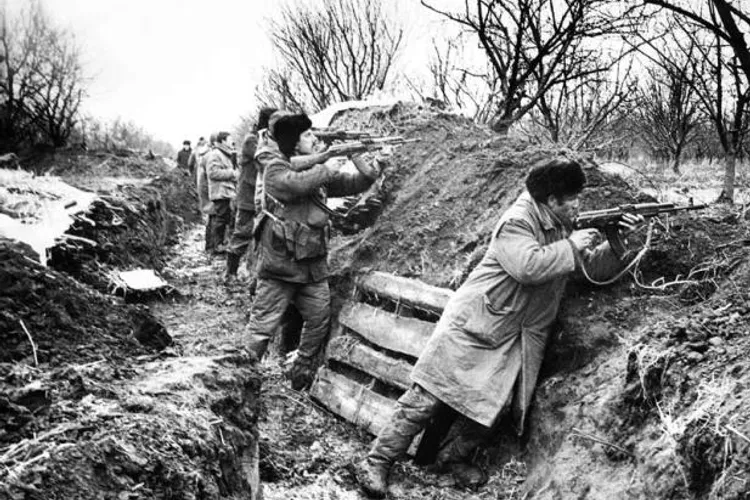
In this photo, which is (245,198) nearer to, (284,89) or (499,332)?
(499,332)

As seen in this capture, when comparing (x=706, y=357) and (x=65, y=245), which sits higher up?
(x=706, y=357)

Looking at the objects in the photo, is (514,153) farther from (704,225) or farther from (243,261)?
(243,261)

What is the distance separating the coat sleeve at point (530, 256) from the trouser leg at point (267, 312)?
207cm

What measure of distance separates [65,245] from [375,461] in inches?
176

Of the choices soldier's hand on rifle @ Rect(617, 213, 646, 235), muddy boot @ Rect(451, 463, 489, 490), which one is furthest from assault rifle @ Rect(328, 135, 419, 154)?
muddy boot @ Rect(451, 463, 489, 490)

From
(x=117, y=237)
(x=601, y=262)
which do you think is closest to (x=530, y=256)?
(x=601, y=262)

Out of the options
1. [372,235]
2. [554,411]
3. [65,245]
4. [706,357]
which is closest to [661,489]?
[706,357]

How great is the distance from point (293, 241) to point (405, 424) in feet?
5.99

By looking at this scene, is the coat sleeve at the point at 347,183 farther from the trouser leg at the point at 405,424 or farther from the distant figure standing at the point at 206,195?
the distant figure standing at the point at 206,195

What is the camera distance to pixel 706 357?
2.84 m

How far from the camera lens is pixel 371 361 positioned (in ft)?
15.0

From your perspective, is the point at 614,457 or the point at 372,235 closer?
the point at 614,457

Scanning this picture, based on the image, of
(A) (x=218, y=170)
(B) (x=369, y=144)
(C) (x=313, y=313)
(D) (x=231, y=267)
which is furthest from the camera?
(A) (x=218, y=170)

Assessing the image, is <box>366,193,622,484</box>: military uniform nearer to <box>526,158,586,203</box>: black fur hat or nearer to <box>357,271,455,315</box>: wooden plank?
<box>526,158,586,203</box>: black fur hat
